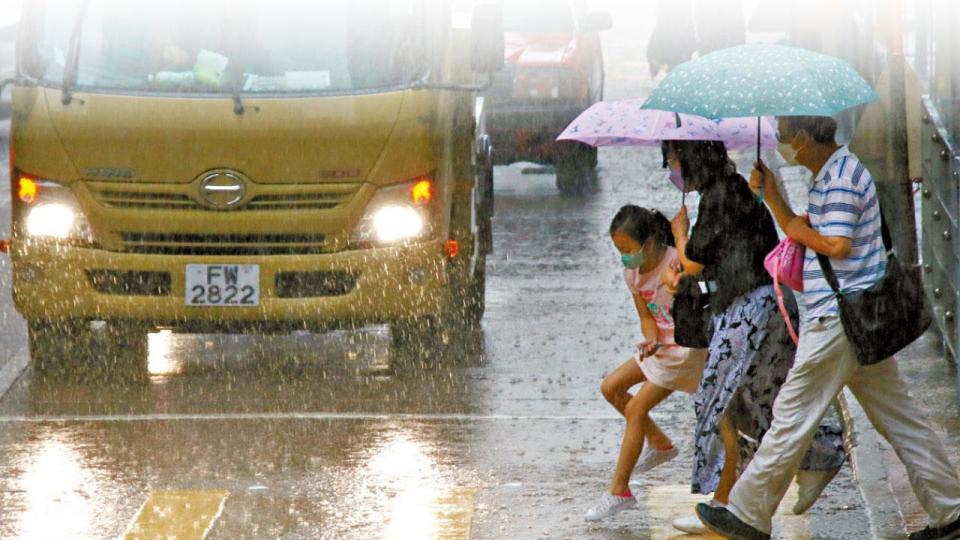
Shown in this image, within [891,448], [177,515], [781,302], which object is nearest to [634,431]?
[781,302]

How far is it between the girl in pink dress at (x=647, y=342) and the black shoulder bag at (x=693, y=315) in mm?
133

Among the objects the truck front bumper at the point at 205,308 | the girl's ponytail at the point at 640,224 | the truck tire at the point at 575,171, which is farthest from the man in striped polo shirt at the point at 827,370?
the truck tire at the point at 575,171

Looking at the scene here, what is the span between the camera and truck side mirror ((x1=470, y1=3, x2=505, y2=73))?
10883mm

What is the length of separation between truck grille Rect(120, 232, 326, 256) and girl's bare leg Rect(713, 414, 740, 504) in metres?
3.42

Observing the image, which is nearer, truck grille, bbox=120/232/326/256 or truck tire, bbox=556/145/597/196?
truck grille, bbox=120/232/326/256

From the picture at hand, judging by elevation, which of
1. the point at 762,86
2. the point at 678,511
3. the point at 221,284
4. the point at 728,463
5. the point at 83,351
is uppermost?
the point at 762,86

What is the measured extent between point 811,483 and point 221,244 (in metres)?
3.84

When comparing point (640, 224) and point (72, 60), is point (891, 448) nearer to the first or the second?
point (640, 224)

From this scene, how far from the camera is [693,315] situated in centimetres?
706

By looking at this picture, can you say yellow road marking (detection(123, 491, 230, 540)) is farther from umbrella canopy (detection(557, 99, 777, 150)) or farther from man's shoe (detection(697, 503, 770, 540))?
umbrella canopy (detection(557, 99, 777, 150))

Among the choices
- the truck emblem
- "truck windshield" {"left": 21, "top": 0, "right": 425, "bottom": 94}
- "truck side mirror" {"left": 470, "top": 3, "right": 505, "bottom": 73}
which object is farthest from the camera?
"truck side mirror" {"left": 470, "top": 3, "right": 505, "bottom": 73}

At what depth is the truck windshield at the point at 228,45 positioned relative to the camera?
10047 millimetres

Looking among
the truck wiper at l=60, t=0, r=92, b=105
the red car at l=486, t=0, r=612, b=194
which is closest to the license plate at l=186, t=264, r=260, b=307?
the truck wiper at l=60, t=0, r=92, b=105

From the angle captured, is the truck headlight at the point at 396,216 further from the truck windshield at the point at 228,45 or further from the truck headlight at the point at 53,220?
the truck headlight at the point at 53,220
